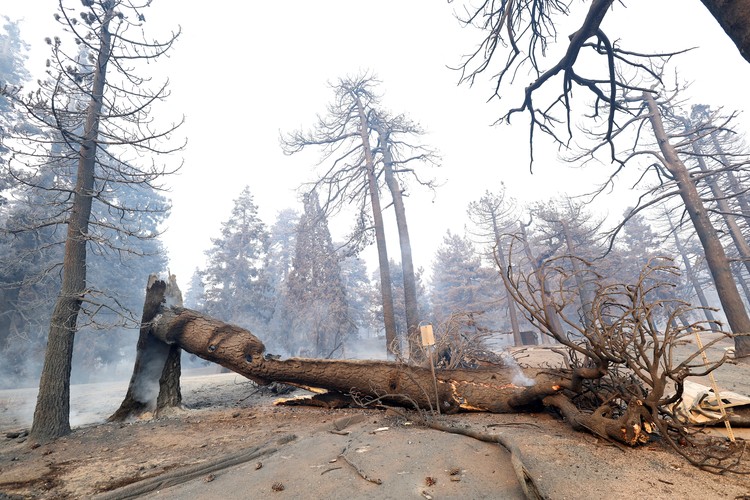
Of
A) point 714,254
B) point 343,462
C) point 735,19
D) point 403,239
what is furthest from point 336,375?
point 714,254

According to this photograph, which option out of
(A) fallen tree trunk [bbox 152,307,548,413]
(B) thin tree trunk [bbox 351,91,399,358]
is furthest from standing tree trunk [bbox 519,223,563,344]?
(B) thin tree trunk [bbox 351,91,399,358]

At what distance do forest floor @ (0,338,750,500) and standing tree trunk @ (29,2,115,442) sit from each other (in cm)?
36

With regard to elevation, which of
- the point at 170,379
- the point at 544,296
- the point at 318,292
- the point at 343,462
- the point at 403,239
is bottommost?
the point at 343,462

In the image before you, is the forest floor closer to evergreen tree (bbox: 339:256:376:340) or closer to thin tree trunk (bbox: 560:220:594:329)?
thin tree trunk (bbox: 560:220:594:329)

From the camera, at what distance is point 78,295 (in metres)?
5.54

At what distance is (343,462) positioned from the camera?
11.4ft

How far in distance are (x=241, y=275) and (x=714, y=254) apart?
30.3 meters

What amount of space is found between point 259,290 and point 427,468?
91.5ft

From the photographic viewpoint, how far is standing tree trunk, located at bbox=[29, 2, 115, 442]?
205 inches

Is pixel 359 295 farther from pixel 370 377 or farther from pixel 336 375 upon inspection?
pixel 370 377

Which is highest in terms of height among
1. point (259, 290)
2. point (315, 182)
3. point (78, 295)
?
point (315, 182)

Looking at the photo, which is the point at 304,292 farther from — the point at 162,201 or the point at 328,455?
the point at 328,455

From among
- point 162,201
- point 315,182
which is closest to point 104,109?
point 315,182

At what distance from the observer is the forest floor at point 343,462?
2686mm
